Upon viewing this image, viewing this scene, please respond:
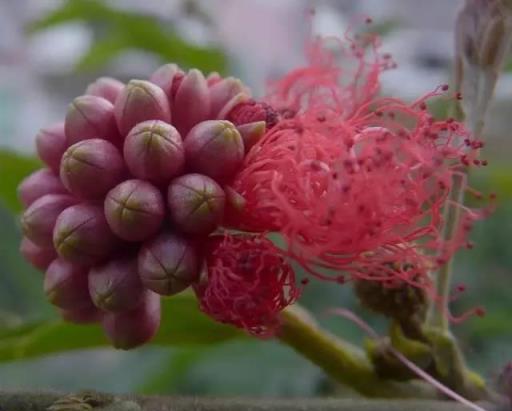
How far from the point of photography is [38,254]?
263cm

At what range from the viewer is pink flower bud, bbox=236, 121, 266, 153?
2.38 meters

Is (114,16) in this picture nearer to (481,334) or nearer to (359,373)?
(481,334)

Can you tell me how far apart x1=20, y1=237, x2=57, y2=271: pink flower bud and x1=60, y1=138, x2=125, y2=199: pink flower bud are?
0.26 metres

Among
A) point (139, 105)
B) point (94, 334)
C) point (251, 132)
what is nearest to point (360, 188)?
point (251, 132)

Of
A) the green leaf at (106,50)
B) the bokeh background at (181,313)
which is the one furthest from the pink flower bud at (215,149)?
the green leaf at (106,50)

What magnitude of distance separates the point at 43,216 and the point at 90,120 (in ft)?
0.84

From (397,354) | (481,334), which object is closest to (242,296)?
(397,354)

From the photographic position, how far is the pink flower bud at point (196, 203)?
227 cm

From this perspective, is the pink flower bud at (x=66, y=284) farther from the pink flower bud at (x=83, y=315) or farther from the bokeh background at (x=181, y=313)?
the bokeh background at (x=181, y=313)

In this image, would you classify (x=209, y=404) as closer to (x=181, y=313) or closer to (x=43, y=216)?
(x=43, y=216)

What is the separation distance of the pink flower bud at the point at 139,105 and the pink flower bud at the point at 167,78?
10cm

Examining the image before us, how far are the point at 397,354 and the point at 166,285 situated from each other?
0.69m

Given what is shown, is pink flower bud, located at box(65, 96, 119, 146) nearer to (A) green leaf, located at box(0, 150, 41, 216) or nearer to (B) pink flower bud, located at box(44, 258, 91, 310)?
(B) pink flower bud, located at box(44, 258, 91, 310)

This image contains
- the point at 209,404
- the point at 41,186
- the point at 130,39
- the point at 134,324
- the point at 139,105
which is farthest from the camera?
the point at 130,39
